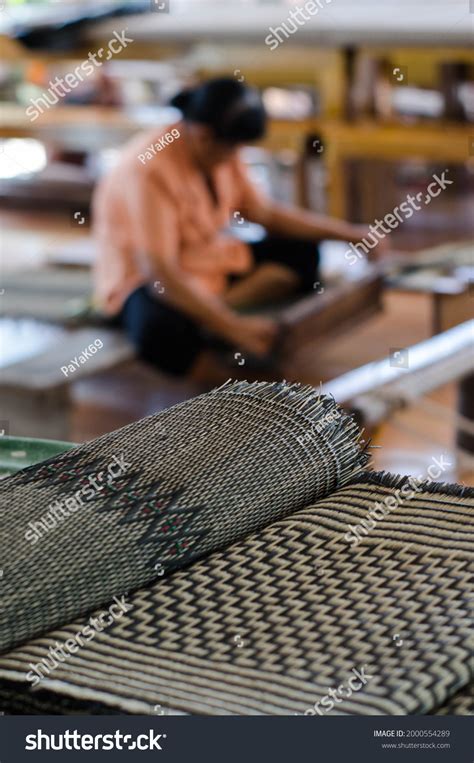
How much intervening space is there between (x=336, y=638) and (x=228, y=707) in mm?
68

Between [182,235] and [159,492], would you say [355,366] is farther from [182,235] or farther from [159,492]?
[159,492]

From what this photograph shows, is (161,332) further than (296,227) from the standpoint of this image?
No

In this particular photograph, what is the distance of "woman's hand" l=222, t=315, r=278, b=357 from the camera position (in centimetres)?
248

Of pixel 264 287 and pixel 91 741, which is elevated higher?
pixel 91 741

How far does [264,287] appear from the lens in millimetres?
2898

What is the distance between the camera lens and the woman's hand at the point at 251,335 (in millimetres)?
2480

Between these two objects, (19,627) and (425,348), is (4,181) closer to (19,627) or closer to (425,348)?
(425,348)
